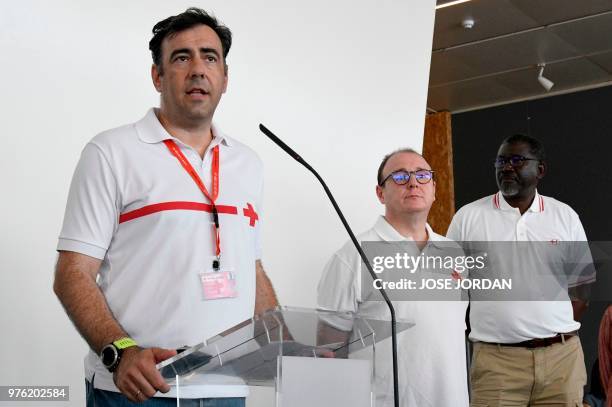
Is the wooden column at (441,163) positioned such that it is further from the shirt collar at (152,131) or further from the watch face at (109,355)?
the watch face at (109,355)

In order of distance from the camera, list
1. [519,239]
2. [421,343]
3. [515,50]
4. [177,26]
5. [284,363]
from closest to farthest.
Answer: [284,363] < [177,26] < [421,343] < [519,239] < [515,50]

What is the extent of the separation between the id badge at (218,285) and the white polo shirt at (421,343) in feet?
2.13

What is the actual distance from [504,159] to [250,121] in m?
1.38

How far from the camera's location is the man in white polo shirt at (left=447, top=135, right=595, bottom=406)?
3.51m

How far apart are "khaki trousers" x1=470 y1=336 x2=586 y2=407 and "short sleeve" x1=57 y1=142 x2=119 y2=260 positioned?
2.28 m

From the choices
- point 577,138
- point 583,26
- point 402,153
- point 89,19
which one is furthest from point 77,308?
point 577,138

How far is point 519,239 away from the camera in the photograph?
12.1 ft

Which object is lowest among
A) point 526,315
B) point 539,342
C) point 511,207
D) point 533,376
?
point 533,376

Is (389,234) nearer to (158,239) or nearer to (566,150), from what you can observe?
(158,239)

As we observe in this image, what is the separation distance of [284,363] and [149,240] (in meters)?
0.54

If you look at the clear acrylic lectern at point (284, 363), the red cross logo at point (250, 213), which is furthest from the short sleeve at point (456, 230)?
the clear acrylic lectern at point (284, 363)

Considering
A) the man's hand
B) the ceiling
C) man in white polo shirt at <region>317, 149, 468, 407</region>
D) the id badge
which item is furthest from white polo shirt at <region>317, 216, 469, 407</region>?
the ceiling

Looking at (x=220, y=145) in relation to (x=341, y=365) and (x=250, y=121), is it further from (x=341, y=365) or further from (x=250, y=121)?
(x=250, y=121)

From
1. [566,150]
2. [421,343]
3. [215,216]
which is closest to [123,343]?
[215,216]
